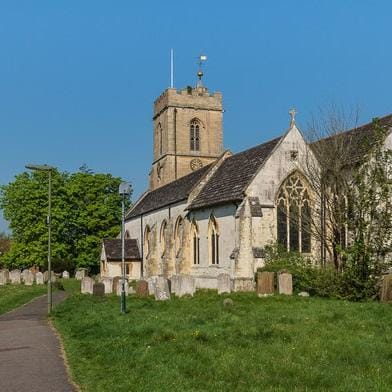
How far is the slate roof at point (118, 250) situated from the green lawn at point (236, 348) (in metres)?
32.9

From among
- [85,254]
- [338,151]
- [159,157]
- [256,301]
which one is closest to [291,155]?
[338,151]

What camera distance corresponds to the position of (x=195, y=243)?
3716cm

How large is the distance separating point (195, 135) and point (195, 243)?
2439 cm

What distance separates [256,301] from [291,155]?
12.8 metres

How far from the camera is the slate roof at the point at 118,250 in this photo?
168 feet

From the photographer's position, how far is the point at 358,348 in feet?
36.4

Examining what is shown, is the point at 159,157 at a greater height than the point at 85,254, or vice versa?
the point at 159,157

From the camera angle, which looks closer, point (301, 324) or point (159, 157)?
point (301, 324)

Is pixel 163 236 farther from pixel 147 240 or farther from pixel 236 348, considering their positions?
pixel 236 348

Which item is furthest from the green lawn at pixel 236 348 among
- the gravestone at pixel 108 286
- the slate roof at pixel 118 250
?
the slate roof at pixel 118 250

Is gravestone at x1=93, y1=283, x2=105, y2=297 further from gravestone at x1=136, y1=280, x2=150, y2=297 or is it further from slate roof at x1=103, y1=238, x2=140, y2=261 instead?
slate roof at x1=103, y1=238, x2=140, y2=261

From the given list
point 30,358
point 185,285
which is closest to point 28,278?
point 185,285

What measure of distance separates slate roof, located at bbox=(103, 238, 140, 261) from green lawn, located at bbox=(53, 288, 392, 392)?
32.9 meters

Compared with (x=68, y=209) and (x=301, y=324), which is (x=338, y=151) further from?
(x=68, y=209)
